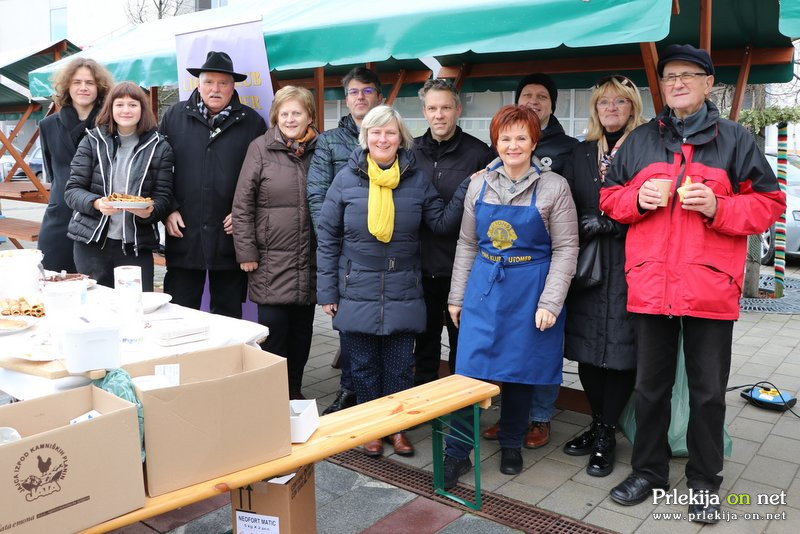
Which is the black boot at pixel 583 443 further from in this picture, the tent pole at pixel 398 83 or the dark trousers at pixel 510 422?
the tent pole at pixel 398 83

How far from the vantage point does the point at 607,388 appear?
3.77 m

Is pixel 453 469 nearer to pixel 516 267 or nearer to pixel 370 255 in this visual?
pixel 516 267

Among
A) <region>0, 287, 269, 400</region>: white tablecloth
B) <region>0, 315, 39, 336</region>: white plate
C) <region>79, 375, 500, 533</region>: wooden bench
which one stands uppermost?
<region>0, 315, 39, 336</region>: white plate

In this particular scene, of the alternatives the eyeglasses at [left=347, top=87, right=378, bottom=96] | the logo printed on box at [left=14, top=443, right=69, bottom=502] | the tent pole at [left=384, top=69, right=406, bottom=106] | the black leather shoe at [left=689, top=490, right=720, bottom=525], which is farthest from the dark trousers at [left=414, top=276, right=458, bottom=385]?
the logo printed on box at [left=14, top=443, right=69, bottom=502]

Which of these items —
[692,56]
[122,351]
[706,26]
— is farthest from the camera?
[706,26]

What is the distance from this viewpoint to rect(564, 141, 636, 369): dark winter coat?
3.56 m

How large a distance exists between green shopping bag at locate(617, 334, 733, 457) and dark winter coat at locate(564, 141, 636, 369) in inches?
14.0

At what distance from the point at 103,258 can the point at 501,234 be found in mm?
2278

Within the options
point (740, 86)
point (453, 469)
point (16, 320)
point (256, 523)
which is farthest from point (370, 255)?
point (740, 86)

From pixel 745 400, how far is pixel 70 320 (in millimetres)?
4283

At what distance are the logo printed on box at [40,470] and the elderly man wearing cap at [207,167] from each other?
2.56 meters

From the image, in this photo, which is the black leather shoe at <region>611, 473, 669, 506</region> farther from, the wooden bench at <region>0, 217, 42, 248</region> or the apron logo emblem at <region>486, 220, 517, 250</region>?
the wooden bench at <region>0, 217, 42, 248</region>

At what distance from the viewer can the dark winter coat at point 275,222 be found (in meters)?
4.14

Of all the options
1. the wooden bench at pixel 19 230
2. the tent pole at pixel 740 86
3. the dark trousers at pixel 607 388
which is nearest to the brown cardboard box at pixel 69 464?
the dark trousers at pixel 607 388
